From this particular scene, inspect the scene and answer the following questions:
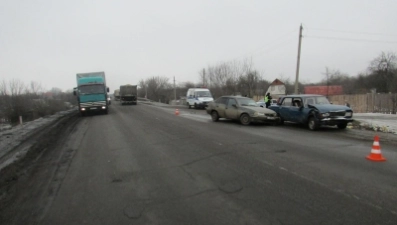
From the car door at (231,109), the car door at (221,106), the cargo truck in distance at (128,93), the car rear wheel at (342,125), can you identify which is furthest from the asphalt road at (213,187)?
the cargo truck in distance at (128,93)

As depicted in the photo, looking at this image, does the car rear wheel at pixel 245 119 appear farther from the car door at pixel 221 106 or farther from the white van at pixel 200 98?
the white van at pixel 200 98

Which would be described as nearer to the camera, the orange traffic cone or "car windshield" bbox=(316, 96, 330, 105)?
the orange traffic cone

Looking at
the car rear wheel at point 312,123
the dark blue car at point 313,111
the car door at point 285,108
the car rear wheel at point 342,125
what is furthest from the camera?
the car door at point 285,108

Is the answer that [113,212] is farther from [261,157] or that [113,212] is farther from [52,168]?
[261,157]

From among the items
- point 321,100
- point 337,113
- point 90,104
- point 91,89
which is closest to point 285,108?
point 321,100

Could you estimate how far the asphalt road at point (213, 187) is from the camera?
4031mm

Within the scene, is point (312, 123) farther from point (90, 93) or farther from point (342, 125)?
point (90, 93)

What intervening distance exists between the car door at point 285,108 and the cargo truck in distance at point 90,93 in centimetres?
1631

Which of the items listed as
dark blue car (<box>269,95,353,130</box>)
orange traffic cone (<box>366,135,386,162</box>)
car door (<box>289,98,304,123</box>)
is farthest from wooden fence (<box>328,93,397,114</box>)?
orange traffic cone (<box>366,135,386,162</box>)

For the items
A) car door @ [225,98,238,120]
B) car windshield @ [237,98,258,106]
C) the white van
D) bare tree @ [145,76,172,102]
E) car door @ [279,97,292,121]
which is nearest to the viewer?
car door @ [279,97,292,121]

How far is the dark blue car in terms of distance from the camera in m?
13.5

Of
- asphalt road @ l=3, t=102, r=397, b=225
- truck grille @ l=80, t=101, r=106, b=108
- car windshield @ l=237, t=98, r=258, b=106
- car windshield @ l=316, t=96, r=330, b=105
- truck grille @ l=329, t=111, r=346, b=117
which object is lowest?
asphalt road @ l=3, t=102, r=397, b=225

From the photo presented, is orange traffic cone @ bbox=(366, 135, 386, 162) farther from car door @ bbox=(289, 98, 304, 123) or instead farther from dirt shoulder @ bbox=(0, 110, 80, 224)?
car door @ bbox=(289, 98, 304, 123)

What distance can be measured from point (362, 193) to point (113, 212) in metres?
3.83
